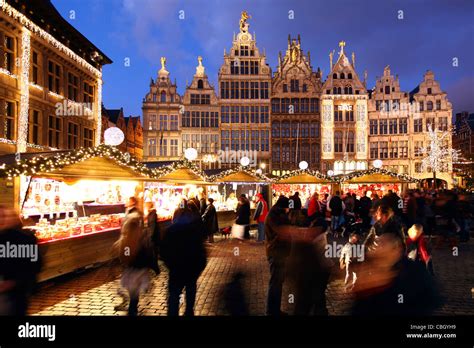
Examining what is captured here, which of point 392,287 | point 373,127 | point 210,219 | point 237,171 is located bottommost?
point 210,219

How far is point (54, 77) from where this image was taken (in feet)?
59.8

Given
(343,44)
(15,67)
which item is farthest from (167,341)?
(343,44)

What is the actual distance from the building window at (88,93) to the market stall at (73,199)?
420 inches

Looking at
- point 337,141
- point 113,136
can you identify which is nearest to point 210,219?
point 113,136

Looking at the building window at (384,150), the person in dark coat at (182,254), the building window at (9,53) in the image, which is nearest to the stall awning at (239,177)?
the building window at (9,53)

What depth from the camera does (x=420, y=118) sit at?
38219 mm

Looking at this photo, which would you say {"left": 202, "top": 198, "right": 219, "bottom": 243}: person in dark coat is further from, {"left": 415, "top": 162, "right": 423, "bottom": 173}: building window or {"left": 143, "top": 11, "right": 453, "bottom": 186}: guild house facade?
{"left": 415, "top": 162, "right": 423, "bottom": 173}: building window

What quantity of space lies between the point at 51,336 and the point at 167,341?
1.45m

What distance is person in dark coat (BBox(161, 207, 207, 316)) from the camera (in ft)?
14.3

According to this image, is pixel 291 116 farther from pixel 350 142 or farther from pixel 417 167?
pixel 417 167

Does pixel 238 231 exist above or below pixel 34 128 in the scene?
below

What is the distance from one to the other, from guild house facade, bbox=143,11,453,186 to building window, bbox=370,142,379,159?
0.10 metres

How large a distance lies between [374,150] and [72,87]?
29683 mm

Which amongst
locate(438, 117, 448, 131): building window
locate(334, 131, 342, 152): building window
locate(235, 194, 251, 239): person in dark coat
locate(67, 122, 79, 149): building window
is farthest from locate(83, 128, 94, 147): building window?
locate(438, 117, 448, 131): building window
